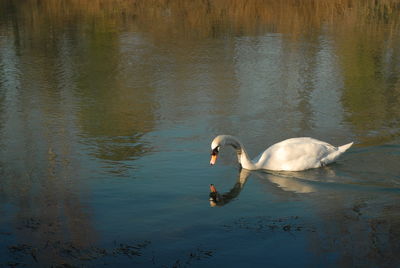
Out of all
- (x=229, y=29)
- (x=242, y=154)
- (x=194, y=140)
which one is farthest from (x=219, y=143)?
(x=229, y=29)

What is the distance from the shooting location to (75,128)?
34.9 feet

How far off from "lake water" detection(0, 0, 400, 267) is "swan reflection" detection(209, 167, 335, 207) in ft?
0.10

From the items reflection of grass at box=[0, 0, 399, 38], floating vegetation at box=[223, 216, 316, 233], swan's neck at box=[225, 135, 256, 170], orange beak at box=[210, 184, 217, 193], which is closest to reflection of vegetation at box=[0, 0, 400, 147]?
reflection of grass at box=[0, 0, 399, 38]

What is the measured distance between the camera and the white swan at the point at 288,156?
28.3 feet

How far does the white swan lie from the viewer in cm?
862

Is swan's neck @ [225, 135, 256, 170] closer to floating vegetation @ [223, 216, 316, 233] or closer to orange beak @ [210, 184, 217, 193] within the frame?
orange beak @ [210, 184, 217, 193]

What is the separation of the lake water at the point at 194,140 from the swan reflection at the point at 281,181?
1.2 inches

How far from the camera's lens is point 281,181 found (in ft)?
27.5

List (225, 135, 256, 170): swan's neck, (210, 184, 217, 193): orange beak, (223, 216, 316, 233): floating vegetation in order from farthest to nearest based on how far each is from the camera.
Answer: (225, 135, 256, 170): swan's neck, (210, 184, 217, 193): orange beak, (223, 216, 316, 233): floating vegetation

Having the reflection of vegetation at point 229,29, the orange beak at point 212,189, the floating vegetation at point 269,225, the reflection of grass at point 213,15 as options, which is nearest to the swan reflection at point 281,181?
the orange beak at point 212,189

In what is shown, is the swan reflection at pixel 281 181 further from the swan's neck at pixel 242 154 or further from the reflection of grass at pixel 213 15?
the reflection of grass at pixel 213 15

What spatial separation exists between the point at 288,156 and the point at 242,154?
0.62 metres

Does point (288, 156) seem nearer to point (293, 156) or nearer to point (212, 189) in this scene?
point (293, 156)

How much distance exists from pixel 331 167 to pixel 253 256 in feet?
9.73
